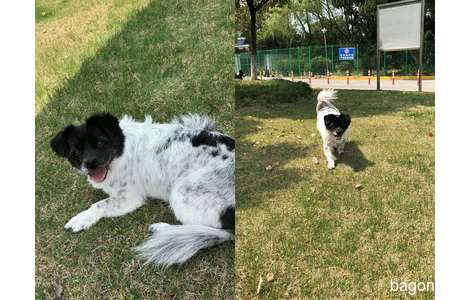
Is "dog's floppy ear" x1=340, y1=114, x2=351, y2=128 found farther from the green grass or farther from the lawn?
the green grass

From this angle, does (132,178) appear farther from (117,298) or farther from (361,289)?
(361,289)

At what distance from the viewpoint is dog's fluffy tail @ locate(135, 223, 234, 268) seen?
1.64 m

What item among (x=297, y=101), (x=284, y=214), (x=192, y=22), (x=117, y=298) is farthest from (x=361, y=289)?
(x=192, y=22)

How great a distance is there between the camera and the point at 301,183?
1.71 meters

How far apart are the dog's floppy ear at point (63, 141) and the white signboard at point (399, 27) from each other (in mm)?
1179

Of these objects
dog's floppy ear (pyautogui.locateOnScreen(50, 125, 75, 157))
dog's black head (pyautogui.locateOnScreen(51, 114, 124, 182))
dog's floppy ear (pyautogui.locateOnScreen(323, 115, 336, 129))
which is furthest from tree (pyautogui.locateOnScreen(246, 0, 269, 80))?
dog's floppy ear (pyautogui.locateOnScreen(50, 125, 75, 157))

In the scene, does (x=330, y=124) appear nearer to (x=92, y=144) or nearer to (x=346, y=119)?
(x=346, y=119)

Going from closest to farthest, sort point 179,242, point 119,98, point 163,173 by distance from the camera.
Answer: point 179,242 < point 163,173 < point 119,98

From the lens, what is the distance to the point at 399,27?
1700mm

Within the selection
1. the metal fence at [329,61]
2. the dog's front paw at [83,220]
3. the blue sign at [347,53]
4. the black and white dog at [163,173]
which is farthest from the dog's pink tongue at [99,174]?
the blue sign at [347,53]

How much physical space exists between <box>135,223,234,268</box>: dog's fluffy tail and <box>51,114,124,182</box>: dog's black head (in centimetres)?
32

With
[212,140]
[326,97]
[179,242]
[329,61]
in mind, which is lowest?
[179,242]

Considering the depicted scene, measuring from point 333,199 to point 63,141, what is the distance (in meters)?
1.01

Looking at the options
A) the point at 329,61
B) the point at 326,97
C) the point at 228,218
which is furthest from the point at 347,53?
the point at 228,218
